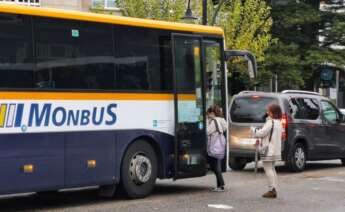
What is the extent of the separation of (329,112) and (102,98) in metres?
9.52

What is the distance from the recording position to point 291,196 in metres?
13.0

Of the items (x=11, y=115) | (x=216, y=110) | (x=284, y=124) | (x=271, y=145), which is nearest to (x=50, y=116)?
(x=11, y=115)

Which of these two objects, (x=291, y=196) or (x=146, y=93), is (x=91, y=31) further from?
(x=291, y=196)

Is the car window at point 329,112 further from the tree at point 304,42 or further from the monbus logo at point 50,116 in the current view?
the tree at point 304,42

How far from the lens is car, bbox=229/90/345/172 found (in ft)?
56.2

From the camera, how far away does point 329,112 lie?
1906 cm

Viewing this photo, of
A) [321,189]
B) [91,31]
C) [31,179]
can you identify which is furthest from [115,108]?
[321,189]

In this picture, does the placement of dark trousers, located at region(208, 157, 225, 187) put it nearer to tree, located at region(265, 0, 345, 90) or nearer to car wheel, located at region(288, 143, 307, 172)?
car wheel, located at region(288, 143, 307, 172)

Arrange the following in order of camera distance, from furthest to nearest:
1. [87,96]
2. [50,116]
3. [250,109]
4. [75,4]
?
1. [75,4]
2. [250,109]
3. [87,96]
4. [50,116]

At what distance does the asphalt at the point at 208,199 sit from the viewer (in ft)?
36.6

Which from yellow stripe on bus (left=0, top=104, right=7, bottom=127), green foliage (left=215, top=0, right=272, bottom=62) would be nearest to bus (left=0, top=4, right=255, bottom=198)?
yellow stripe on bus (left=0, top=104, right=7, bottom=127)

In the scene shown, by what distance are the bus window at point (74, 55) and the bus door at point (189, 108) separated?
66.4 inches

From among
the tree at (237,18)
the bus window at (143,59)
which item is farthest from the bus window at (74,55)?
the tree at (237,18)

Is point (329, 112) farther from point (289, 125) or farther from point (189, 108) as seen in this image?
point (189, 108)
